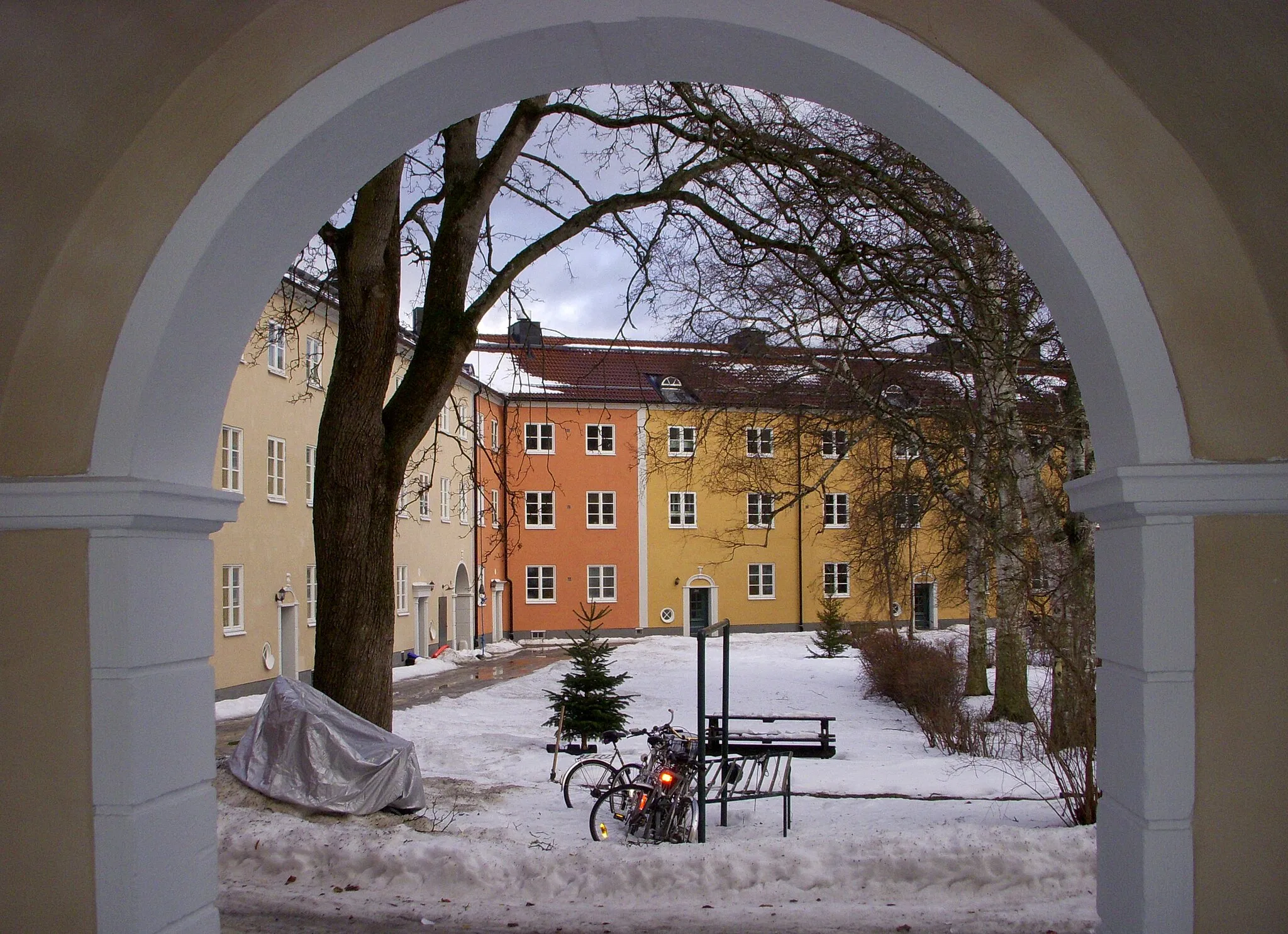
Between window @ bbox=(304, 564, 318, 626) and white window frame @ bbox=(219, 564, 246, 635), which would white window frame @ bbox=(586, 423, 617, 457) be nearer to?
window @ bbox=(304, 564, 318, 626)

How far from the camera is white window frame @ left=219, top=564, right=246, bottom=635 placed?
21.9m

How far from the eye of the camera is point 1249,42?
350 centimetres

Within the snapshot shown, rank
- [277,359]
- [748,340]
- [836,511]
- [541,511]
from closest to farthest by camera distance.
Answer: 1. [748,340]
2. [277,359]
3. [541,511]
4. [836,511]

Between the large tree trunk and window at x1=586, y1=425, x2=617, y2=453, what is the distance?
31564 mm

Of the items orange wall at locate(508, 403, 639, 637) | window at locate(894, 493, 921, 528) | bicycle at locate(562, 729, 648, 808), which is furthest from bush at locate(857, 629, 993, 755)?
orange wall at locate(508, 403, 639, 637)

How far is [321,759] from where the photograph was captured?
9148 mm

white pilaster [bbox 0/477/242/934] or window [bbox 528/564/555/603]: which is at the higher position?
white pilaster [bbox 0/477/242/934]

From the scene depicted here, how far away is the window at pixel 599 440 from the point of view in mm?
41625

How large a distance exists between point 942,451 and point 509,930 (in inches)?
321

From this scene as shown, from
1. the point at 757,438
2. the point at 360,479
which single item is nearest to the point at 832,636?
the point at 757,438

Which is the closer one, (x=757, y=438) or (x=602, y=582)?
(x=757, y=438)

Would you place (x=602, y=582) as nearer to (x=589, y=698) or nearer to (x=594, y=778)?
(x=589, y=698)

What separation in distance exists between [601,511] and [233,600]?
66.9 ft

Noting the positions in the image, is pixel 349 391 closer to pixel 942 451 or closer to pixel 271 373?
pixel 942 451
